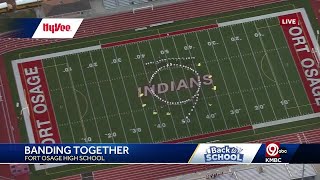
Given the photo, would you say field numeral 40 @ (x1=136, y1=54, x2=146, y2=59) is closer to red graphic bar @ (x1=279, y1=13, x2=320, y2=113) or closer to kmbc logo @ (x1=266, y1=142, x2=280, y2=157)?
red graphic bar @ (x1=279, y1=13, x2=320, y2=113)

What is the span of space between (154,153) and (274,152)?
7337mm

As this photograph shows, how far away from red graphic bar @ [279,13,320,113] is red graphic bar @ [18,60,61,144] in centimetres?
2366

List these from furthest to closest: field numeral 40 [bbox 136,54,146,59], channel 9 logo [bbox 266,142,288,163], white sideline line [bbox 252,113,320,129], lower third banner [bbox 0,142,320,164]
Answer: field numeral 40 [bbox 136,54,146,59], white sideline line [bbox 252,113,320,129], channel 9 logo [bbox 266,142,288,163], lower third banner [bbox 0,142,320,164]

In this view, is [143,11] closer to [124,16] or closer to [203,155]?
[124,16]

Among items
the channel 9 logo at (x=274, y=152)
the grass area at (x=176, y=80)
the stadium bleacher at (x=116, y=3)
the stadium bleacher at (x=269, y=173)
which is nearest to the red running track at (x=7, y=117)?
the grass area at (x=176, y=80)

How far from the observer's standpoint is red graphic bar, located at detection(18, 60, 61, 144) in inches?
1813

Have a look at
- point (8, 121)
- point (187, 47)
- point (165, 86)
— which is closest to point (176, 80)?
point (165, 86)

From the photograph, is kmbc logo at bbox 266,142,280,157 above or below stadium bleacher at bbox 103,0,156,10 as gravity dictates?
below

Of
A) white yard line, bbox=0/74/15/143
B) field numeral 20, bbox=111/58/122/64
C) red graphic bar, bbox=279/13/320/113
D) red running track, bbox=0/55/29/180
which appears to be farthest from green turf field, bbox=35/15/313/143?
white yard line, bbox=0/74/15/143

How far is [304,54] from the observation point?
50031 mm

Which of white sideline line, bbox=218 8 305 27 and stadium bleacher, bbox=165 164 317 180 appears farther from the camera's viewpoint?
white sideline line, bbox=218 8 305 27

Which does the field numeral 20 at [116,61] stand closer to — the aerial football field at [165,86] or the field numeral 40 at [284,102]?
the aerial football field at [165,86]

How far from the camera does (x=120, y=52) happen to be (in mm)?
49500

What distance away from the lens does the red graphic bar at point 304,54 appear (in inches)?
1913
